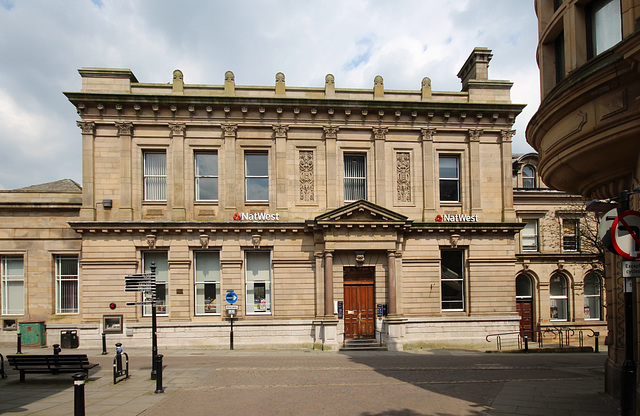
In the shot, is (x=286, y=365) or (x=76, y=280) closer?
(x=286, y=365)

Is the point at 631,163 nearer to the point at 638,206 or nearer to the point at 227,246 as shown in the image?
the point at 638,206

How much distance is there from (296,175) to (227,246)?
14.2 ft

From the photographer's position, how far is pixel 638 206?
Result: 8.77 m

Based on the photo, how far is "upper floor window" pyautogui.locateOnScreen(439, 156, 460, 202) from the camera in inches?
905

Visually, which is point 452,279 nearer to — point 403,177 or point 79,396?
point 403,177

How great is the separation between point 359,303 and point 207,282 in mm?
6680

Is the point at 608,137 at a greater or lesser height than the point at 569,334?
greater

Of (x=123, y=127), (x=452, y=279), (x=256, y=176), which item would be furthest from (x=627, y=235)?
(x=123, y=127)

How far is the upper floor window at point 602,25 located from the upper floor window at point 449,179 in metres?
13.2

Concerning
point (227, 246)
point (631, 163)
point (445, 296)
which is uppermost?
point (631, 163)

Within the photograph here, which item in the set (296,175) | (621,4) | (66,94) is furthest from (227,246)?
(621,4)

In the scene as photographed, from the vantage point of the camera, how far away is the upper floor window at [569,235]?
28.5 m

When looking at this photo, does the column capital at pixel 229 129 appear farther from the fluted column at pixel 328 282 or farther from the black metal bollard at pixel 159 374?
the black metal bollard at pixel 159 374

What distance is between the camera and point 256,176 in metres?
22.2
